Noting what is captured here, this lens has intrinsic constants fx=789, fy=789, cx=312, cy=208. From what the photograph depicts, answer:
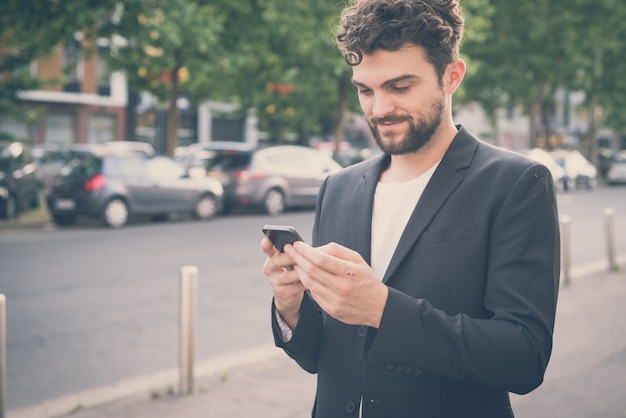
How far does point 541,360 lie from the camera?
1844 millimetres

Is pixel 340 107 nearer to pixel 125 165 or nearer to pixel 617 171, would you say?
pixel 125 165

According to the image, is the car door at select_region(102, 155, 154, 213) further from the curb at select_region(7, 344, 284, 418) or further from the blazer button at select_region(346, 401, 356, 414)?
the blazer button at select_region(346, 401, 356, 414)

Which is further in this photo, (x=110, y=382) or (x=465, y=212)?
(x=110, y=382)

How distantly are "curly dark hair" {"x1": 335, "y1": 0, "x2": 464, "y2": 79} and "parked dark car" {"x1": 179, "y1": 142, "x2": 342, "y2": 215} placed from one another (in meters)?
17.3

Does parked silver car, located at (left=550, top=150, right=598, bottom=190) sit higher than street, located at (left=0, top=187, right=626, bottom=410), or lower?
lower

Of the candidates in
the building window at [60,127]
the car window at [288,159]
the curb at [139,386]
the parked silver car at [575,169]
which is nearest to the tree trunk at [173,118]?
the car window at [288,159]

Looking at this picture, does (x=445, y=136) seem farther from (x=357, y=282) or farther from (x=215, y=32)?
(x=215, y=32)

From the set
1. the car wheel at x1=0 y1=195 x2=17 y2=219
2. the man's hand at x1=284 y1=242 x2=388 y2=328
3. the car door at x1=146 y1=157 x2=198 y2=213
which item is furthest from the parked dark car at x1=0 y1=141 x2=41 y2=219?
the man's hand at x1=284 y1=242 x2=388 y2=328

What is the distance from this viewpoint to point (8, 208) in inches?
678

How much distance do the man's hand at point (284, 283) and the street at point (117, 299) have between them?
396cm

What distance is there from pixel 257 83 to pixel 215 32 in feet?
20.1

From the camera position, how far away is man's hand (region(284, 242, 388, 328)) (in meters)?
1.68

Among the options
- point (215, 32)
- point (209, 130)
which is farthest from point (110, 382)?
point (209, 130)

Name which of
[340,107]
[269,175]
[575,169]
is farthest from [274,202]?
[575,169]
